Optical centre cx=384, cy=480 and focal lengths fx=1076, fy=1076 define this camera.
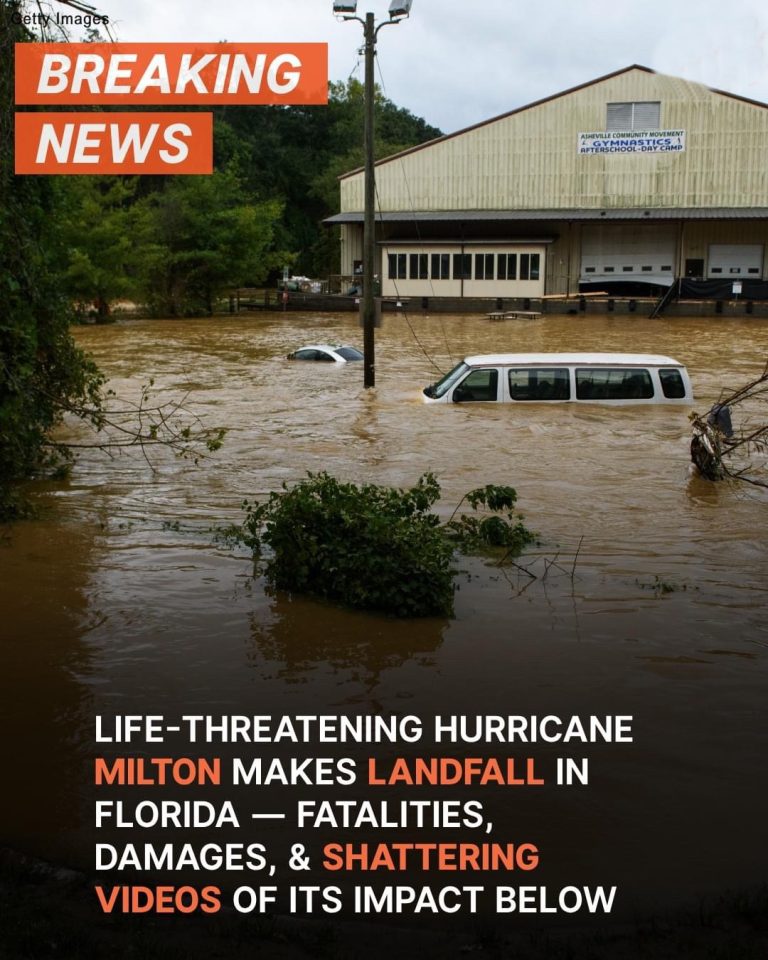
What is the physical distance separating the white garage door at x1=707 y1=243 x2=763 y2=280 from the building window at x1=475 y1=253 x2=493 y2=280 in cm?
1193

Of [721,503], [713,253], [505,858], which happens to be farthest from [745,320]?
[505,858]

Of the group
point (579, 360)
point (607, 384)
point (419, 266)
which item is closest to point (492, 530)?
point (607, 384)

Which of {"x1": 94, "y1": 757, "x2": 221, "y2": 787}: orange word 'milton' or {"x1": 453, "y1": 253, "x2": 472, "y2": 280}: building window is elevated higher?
{"x1": 453, "y1": 253, "x2": 472, "y2": 280}: building window

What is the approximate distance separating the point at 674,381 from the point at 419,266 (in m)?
43.8

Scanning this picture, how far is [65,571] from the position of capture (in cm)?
1074

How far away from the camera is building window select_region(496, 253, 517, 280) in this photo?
59.7m

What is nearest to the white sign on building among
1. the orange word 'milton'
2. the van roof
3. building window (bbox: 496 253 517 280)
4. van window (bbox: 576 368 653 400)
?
building window (bbox: 496 253 517 280)

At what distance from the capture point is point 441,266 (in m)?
60.5

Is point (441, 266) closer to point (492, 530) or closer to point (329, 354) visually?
point (329, 354)

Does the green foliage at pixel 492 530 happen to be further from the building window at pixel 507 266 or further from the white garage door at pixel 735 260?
the white garage door at pixel 735 260

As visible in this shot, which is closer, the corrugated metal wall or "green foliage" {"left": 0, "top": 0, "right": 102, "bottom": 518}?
"green foliage" {"left": 0, "top": 0, "right": 102, "bottom": 518}

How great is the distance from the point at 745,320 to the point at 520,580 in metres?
43.2

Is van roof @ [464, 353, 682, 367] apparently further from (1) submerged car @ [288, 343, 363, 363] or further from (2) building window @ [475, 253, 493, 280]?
(2) building window @ [475, 253, 493, 280]

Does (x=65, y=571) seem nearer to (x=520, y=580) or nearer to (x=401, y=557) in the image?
(x=401, y=557)
